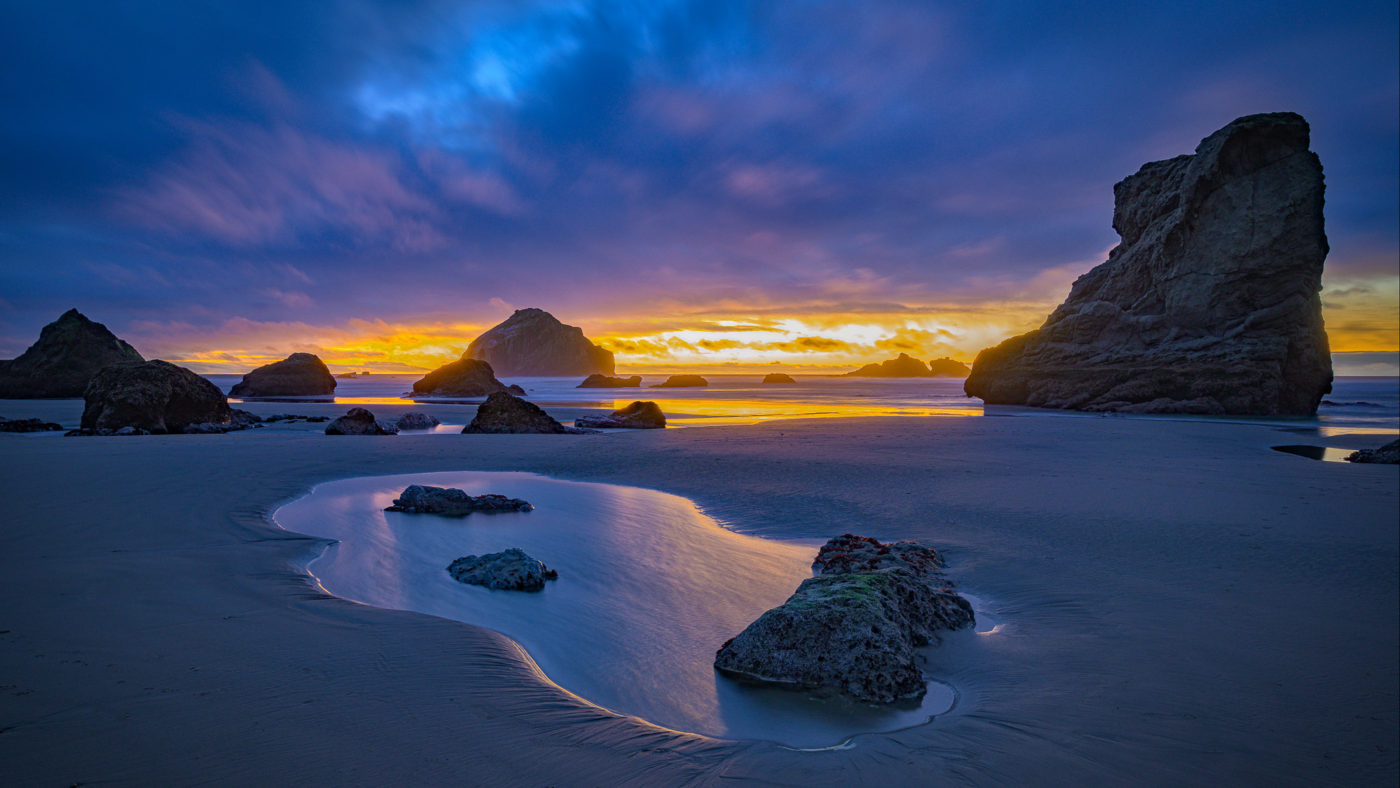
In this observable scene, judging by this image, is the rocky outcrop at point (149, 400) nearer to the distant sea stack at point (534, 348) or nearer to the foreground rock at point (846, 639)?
the foreground rock at point (846, 639)

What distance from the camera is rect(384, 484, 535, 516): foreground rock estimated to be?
8.52m

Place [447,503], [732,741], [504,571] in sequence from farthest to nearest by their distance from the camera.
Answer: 1. [447,503]
2. [504,571]
3. [732,741]

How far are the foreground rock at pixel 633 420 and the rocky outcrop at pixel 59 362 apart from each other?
31.7 metres

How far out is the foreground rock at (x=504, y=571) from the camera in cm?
551

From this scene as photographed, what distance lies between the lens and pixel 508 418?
20594 mm

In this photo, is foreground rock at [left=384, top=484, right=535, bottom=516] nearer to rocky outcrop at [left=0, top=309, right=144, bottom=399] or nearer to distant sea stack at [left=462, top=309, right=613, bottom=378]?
rocky outcrop at [left=0, top=309, right=144, bottom=399]

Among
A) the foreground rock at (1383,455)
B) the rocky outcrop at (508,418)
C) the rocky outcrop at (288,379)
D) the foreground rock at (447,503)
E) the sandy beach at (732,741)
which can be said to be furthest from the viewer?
the rocky outcrop at (288,379)

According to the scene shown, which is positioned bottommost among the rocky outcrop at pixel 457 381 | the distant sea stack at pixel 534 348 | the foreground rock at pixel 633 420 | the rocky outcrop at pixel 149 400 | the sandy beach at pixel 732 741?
the sandy beach at pixel 732 741

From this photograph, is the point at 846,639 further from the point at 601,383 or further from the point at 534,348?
the point at 534,348

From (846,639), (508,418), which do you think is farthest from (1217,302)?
(846,639)

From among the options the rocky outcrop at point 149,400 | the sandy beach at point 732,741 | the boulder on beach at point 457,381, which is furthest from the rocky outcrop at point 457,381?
the sandy beach at point 732,741

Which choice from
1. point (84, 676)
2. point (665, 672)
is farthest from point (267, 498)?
point (665, 672)

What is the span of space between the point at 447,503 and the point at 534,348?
522 ft

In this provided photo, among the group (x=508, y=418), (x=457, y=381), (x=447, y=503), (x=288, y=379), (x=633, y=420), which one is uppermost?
(x=288, y=379)
